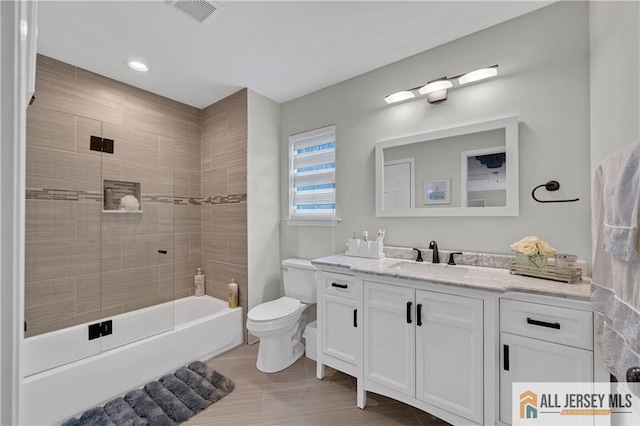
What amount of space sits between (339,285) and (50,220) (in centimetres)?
239

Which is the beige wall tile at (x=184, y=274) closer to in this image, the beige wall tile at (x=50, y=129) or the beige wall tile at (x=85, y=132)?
the beige wall tile at (x=85, y=132)

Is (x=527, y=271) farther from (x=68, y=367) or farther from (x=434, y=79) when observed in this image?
(x=68, y=367)

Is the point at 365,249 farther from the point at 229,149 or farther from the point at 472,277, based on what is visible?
the point at 229,149

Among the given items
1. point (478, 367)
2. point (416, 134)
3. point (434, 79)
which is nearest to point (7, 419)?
point (478, 367)

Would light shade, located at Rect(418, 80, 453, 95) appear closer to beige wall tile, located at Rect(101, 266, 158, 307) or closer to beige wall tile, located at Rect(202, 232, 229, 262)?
beige wall tile, located at Rect(202, 232, 229, 262)

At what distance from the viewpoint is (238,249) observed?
2783mm

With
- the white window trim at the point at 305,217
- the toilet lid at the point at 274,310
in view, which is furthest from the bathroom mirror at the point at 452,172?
the toilet lid at the point at 274,310

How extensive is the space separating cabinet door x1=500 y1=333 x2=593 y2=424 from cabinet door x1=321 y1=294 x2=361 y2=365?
845mm

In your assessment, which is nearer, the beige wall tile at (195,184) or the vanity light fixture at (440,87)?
the vanity light fixture at (440,87)

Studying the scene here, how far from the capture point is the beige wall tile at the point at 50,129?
2047 mm

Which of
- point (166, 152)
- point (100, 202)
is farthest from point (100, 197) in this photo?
→ point (166, 152)

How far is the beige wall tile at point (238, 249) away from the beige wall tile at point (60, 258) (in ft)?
3.78

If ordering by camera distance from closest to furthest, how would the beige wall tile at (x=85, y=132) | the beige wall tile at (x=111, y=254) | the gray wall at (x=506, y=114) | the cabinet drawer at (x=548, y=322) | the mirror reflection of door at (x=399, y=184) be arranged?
the cabinet drawer at (x=548, y=322)
the gray wall at (x=506, y=114)
the mirror reflection of door at (x=399, y=184)
the beige wall tile at (x=85, y=132)
the beige wall tile at (x=111, y=254)

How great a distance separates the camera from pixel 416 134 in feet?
6.97
